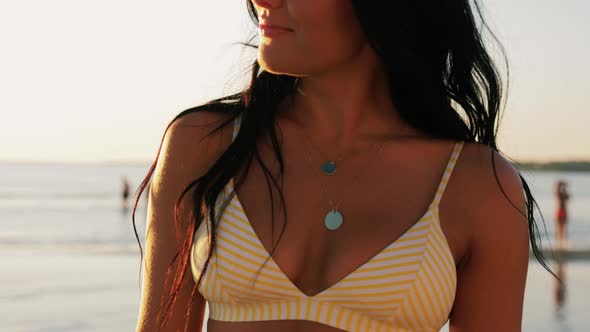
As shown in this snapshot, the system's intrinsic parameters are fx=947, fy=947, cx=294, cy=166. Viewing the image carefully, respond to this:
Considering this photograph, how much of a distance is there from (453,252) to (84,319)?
26.3 feet

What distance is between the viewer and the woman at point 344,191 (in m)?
2.16

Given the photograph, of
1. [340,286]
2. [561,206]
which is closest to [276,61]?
[340,286]

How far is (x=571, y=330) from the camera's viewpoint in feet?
30.6

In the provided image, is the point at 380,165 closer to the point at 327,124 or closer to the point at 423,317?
the point at 327,124

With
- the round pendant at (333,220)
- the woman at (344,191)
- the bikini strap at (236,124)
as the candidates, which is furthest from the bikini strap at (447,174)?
the bikini strap at (236,124)

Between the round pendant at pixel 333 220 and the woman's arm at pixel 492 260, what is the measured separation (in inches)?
12.3

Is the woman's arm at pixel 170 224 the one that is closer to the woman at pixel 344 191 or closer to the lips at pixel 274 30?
the woman at pixel 344 191

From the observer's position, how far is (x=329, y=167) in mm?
2441

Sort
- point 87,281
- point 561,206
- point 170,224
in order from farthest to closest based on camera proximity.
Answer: point 561,206 < point 87,281 < point 170,224

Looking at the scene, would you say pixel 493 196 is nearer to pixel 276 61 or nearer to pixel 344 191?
pixel 344 191

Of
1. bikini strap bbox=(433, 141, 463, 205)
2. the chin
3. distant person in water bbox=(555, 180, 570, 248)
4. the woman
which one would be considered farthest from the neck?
distant person in water bbox=(555, 180, 570, 248)

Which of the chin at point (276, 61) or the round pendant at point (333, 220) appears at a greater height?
the chin at point (276, 61)

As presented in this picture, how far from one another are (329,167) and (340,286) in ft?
1.25

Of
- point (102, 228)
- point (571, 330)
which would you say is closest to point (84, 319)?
point (571, 330)
